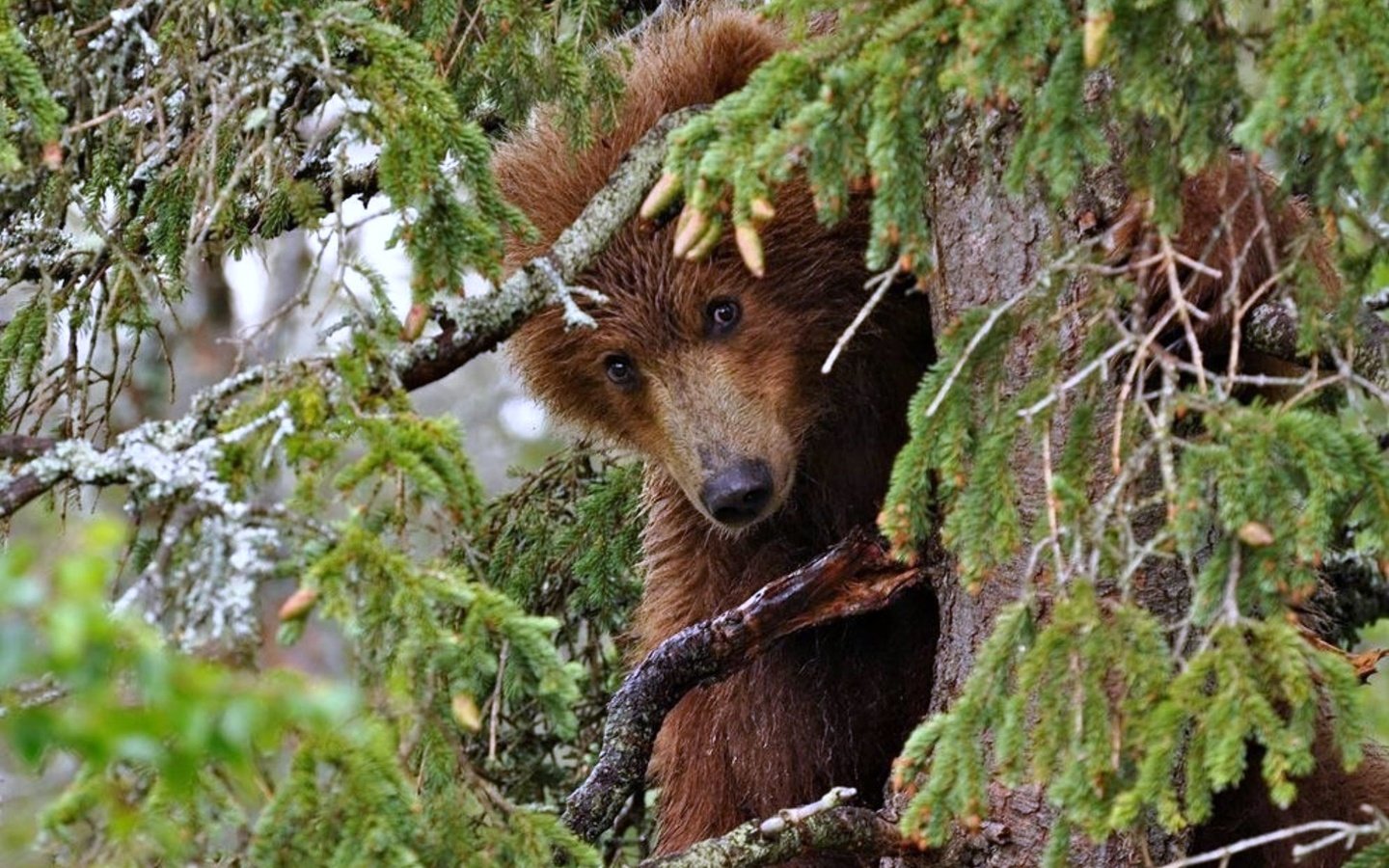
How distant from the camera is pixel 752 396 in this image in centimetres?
448

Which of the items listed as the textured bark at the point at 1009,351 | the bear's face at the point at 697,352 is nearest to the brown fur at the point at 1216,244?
the textured bark at the point at 1009,351

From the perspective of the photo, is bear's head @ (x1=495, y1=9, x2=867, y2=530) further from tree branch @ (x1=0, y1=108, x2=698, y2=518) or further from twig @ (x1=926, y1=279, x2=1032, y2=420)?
twig @ (x1=926, y1=279, x2=1032, y2=420)

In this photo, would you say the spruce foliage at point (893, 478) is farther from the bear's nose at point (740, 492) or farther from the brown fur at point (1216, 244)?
the bear's nose at point (740, 492)

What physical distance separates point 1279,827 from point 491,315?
224 centimetres

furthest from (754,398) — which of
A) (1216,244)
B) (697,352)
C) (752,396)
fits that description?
(1216,244)

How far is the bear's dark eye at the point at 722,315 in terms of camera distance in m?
4.68

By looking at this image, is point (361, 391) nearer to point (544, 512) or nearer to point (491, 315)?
point (491, 315)

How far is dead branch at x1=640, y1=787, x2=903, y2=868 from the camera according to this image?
11.0 feet

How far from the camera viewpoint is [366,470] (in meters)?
2.51

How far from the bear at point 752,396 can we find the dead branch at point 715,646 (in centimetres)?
26

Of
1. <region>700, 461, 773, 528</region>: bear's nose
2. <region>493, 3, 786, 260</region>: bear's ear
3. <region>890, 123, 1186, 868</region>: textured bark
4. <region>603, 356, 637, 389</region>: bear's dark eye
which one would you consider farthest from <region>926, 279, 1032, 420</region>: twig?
<region>603, 356, 637, 389</region>: bear's dark eye

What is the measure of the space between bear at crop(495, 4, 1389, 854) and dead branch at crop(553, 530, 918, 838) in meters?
0.26

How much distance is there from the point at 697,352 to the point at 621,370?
1.03ft

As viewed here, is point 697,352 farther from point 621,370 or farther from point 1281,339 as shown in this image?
point 1281,339
